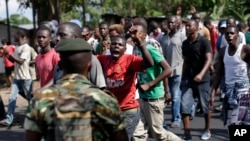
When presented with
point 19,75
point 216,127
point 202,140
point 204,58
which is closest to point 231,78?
point 204,58

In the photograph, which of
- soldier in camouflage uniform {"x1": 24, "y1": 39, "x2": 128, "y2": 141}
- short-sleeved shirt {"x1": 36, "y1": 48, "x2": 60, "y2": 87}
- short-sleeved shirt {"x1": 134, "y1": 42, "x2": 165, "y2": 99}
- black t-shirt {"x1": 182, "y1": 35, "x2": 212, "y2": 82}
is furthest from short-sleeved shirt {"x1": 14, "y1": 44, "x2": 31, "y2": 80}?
soldier in camouflage uniform {"x1": 24, "y1": 39, "x2": 128, "y2": 141}

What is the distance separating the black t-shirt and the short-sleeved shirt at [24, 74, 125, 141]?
4790 millimetres

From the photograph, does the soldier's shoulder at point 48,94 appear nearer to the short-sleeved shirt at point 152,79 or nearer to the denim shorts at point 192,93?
the short-sleeved shirt at point 152,79

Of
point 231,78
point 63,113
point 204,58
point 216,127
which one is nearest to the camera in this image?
point 63,113

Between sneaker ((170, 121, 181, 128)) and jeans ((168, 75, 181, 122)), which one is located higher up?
jeans ((168, 75, 181, 122))

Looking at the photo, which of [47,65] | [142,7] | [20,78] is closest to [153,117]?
[47,65]

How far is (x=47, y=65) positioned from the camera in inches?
229

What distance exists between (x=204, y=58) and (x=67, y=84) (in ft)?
16.1

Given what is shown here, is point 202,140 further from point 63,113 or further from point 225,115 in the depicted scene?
point 63,113

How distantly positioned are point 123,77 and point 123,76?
10mm

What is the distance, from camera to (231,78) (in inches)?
274

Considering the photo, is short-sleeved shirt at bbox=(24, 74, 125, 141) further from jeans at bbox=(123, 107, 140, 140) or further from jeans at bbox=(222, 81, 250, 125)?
jeans at bbox=(222, 81, 250, 125)

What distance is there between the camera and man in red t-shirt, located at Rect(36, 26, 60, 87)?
227 inches

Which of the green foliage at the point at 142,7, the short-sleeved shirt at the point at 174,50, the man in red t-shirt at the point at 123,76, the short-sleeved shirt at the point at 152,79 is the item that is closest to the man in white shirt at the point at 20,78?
the short-sleeved shirt at the point at 174,50
